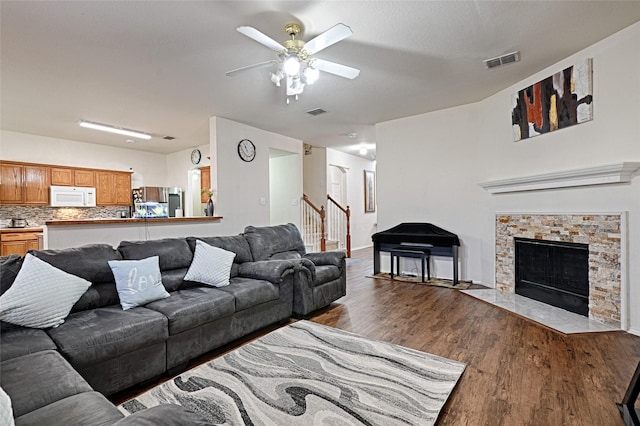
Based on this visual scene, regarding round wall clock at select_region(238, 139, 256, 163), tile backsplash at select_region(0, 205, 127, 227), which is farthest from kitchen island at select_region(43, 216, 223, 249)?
tile backsplash at select_region(0, 205, 127, 227)

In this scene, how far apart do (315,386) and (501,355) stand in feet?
5.10

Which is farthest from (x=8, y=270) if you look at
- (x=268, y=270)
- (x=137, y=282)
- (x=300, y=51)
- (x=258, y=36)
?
(x=300, y=51)

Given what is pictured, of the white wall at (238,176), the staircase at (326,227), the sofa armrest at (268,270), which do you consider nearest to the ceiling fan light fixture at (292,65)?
the sofa armrest at (268,270)

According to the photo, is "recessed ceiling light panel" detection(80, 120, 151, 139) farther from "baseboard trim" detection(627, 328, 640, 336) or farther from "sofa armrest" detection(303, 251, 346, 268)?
"baseboard trim" detection(627, 328, 640, 336)

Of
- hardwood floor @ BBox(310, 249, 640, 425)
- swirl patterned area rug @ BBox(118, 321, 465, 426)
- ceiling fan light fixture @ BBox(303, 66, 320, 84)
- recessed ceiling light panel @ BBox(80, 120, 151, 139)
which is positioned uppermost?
recessed ceiling light panel @ BBox(80, 120, 151, 139)

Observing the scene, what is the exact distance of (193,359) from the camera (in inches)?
97.7

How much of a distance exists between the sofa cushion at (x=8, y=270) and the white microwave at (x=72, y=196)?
16.8 ft

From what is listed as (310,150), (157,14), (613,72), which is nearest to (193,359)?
(157,14)

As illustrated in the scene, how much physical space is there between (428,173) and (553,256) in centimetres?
215

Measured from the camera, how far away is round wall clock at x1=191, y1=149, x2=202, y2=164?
7559 mm

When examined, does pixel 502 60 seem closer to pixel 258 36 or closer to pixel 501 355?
pixel 258 36

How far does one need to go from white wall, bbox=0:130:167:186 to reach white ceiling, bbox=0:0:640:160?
47.2 inches

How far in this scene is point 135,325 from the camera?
2.04m

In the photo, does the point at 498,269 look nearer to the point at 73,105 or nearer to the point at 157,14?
the point at 157,14
